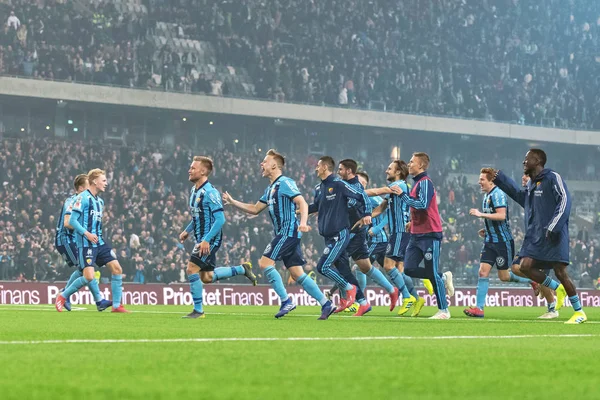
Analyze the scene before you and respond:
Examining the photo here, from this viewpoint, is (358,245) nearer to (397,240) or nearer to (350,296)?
(350,296)

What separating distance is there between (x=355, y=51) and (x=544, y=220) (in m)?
36.8

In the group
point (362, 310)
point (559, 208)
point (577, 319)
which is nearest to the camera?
point (559, 208)

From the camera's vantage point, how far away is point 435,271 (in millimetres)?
14844

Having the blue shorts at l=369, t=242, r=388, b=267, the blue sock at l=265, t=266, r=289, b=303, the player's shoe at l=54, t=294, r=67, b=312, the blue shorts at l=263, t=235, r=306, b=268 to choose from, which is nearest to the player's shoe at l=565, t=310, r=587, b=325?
the blue shorts at l=263, t=235, r=306, b=268

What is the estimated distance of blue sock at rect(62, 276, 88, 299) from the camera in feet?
56.6

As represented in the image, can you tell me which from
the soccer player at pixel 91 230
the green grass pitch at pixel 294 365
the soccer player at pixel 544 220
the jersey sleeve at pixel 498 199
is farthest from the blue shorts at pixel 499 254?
the green grass pitch at pixel 294 365

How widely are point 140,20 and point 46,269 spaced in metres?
17.1

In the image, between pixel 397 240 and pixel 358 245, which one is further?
pixel 397 240

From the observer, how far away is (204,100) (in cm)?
4334

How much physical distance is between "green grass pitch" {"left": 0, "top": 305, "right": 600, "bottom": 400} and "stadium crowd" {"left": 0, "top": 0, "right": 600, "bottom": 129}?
107 ft

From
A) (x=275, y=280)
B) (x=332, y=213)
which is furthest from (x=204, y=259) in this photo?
(x=332, y=213)

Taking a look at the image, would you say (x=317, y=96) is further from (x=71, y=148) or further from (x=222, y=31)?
(x=71, y=148)

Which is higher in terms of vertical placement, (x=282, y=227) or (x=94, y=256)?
(x=282, y=227)

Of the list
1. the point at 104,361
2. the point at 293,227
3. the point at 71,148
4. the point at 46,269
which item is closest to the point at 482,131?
the point at 71,148
